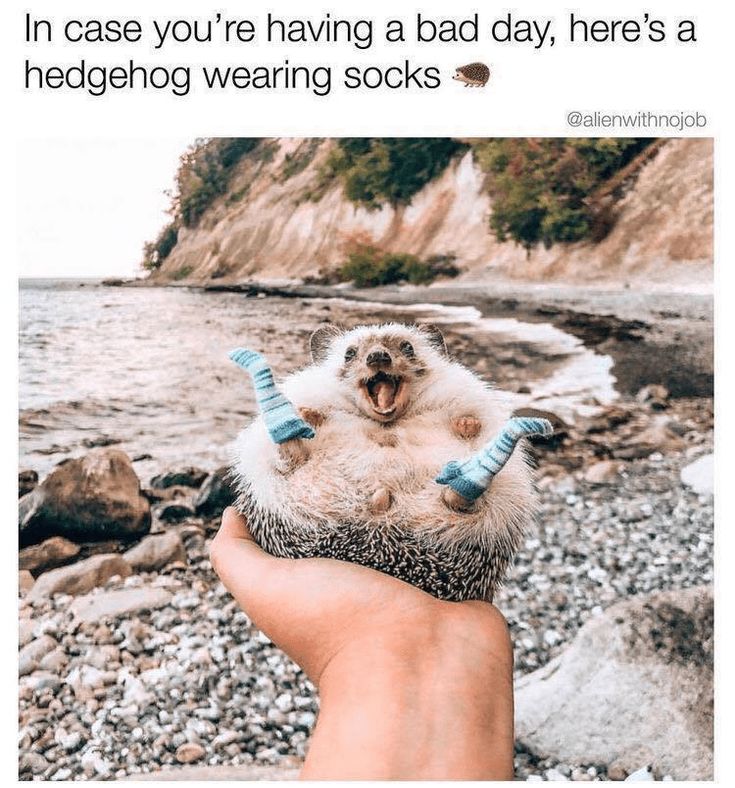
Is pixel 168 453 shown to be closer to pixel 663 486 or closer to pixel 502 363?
pixel 502 363

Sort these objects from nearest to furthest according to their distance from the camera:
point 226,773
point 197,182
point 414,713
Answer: point 414,713
point 226,773
point 197,182

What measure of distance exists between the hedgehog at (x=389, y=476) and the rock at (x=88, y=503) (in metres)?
1.15

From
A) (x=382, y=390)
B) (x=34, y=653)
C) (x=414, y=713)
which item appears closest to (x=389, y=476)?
(x=382, y=390)

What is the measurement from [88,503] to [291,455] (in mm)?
1521

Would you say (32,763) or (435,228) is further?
(435,228)

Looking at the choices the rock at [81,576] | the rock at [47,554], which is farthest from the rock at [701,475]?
the rock at [47,554]

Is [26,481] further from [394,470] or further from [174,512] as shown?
[394,470]

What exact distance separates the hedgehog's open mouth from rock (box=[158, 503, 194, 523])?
4.64 feet

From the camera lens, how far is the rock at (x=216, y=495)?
11.2 ft

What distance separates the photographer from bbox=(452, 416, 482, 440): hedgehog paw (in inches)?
89.4

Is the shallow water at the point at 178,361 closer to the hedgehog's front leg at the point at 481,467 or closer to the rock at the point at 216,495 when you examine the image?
the rock at the point at 216,495

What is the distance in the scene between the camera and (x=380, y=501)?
2135mm

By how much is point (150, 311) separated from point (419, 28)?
168cm

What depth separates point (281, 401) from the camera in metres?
2.13
